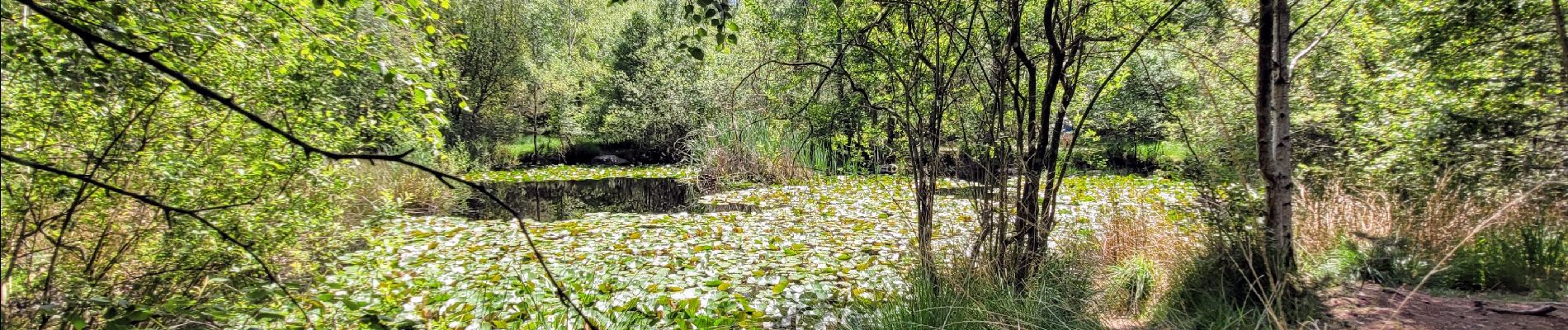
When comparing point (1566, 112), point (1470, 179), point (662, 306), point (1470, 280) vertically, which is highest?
point (1566, 112)

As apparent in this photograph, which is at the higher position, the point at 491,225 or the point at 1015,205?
the point at 1015,205

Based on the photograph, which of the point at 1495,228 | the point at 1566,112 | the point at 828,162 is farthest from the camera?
the point at 828,162

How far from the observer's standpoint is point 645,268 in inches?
209

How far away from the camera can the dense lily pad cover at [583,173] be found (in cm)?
1382

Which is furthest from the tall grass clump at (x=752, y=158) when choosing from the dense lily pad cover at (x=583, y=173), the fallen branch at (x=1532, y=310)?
the fallen branch at (x=1532, y=310)

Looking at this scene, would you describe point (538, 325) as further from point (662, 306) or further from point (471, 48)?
point (471, 48)

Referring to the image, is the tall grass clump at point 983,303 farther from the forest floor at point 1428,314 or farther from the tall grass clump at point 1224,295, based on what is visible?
the forest floor at point 1428,314

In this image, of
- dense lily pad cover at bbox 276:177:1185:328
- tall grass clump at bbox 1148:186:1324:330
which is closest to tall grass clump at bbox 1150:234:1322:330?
tall grass clump at bbox 1148:186:1324:330

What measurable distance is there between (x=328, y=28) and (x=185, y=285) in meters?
1.69

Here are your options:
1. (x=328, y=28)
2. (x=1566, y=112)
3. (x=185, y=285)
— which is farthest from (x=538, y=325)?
(x=1566, y=112)

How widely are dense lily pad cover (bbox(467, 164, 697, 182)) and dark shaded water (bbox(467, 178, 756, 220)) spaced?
1.97 ft

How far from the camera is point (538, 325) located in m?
3.68

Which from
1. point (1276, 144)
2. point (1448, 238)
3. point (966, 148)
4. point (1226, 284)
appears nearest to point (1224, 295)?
point (1226, 284)

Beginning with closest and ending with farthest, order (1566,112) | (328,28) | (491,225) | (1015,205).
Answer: (1015,205) → (328,28) → (1566,112) → (491,225)
